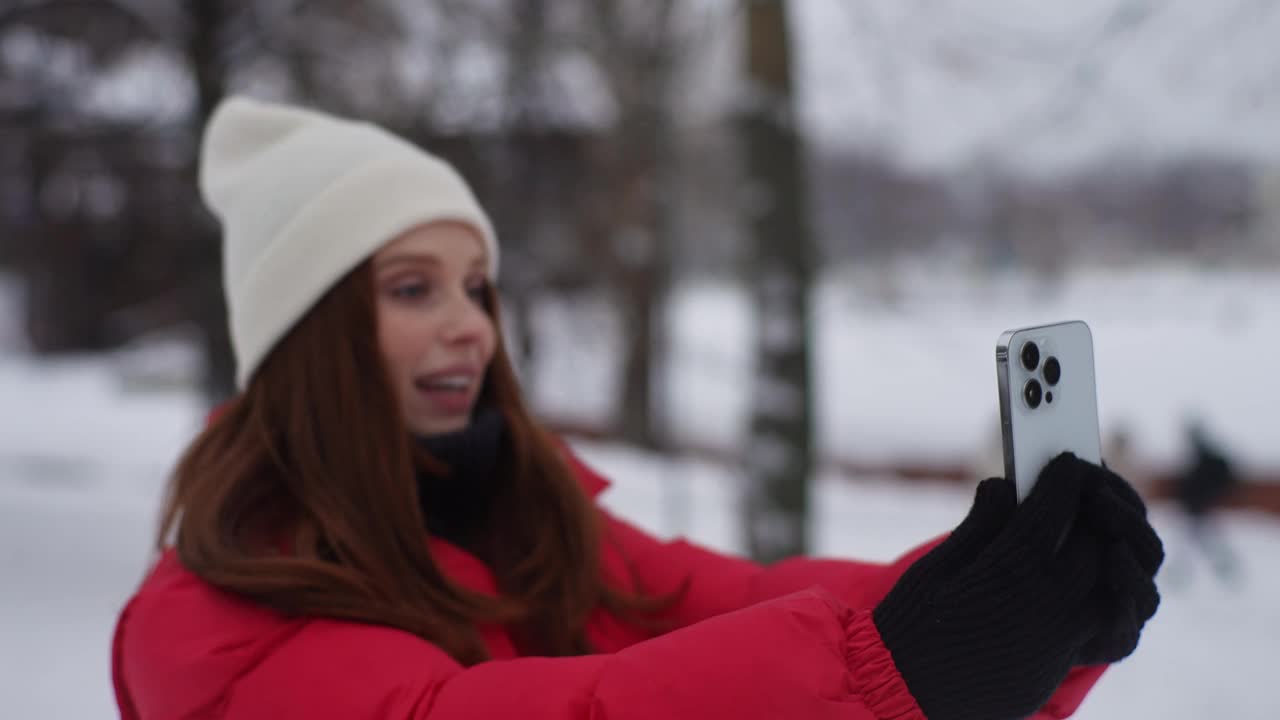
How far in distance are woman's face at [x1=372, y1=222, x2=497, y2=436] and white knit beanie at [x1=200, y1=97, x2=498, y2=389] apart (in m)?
0.04

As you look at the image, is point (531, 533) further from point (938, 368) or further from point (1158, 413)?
point (938, 368)

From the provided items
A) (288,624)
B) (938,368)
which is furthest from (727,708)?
(938,368)

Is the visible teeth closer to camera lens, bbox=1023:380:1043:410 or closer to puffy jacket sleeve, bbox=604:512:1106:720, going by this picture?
puffy jacket sleeve, bbox=604:512:1106:720

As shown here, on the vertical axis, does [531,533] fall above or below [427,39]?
below

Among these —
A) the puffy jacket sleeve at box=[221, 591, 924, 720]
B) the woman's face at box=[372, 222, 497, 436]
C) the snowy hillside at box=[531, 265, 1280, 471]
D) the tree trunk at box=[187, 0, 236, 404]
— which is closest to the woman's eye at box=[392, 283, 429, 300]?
the woman's face at box=[372, 222, 497, 436]

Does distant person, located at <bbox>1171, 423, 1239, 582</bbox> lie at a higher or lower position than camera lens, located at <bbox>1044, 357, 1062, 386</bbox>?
lower

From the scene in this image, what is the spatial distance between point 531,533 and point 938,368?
36.4ft

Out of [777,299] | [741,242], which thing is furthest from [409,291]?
[741,242]

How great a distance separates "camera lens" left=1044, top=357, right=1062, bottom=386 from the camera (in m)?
1.15

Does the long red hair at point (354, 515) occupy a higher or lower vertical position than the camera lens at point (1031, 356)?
lower

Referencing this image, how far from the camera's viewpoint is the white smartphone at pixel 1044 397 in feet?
3.55

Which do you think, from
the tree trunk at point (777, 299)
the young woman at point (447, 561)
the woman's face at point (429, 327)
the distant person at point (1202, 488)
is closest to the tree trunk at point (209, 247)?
the tree trunk at point (777, 299)

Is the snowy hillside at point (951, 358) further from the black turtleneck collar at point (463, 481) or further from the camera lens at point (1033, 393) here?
the black turtleneck collar at point (463, 481)

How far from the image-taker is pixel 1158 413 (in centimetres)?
691
